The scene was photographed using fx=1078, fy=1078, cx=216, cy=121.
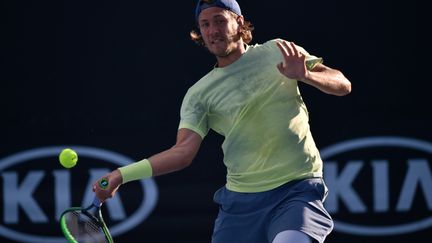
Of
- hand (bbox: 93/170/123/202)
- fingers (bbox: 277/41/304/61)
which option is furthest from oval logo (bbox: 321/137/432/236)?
hand (bbox: 93/170/123/202)

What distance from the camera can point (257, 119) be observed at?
4.94 meters

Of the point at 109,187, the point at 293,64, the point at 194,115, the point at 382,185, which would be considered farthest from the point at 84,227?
the point at 382,185

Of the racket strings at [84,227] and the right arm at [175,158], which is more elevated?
→ the right arm at [175,158]

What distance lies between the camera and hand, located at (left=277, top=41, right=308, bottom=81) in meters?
4.62

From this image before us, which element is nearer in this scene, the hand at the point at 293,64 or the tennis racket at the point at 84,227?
the hand at the point at 293,64

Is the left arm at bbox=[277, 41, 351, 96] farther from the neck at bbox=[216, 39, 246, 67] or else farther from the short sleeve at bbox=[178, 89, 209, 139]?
the short sleeve at bbox=[178, 89, 209, 139]

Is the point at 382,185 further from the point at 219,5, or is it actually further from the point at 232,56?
the point at 219,5

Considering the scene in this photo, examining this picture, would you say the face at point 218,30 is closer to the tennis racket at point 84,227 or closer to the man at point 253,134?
the man at point 253,134

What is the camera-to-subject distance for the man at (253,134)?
488 cm

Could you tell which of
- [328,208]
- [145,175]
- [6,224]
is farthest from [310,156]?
[6,224]

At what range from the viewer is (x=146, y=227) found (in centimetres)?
677

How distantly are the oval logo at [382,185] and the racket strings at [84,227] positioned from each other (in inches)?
91.8

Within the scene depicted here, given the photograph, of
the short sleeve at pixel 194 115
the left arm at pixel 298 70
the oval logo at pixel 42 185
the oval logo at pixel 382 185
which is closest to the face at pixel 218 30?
the short sleeve at pixel 194 115

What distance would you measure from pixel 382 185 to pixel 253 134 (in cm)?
212
